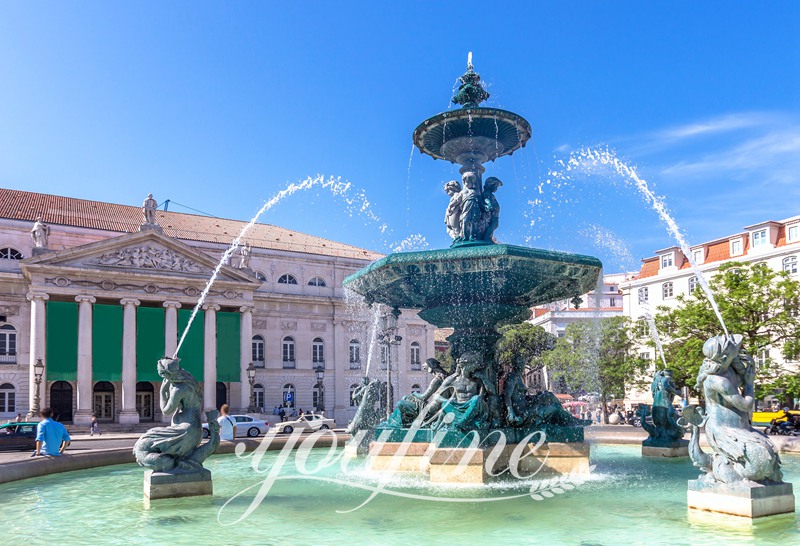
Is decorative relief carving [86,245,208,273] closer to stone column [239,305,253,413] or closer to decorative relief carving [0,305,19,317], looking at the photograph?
stone column [239,305,253,413]

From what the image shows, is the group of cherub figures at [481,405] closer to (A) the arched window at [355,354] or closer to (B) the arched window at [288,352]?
(B) the arched window at [288,352]

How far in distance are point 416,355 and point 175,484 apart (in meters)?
48.3

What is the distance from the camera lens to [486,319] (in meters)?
12.6

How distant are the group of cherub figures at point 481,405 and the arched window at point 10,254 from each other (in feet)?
128

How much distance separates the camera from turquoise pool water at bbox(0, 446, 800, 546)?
22.3 ft

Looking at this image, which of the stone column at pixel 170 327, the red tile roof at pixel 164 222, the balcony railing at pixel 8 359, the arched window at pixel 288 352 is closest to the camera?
the balcony railing at pixel 8 359

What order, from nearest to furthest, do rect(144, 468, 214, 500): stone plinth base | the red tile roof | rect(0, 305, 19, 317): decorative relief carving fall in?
rect(144, 468, 214, 500): stone plinth base
rect(0, 305, 19, 317): decorative relief carving
the red tile roof

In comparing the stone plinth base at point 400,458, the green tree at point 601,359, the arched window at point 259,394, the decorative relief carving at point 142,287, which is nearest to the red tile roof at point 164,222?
the decorative relief carving at point 142,287

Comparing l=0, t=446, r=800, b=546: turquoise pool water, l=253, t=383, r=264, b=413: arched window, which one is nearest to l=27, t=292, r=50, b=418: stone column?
l=253, t=383, r=264, b=413: arched window

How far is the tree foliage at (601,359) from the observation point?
4166cm

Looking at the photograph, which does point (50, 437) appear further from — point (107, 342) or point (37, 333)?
point (107, 342)

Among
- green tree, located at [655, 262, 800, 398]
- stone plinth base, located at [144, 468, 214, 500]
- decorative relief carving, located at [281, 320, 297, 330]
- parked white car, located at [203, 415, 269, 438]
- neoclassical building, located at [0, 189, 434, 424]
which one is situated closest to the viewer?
stone plinth base, located at [144, 468, 214, 500]

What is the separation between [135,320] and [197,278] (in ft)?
14.3

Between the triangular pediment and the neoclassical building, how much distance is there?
0.07 m
